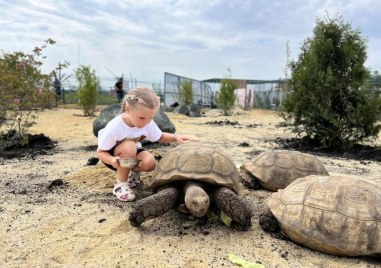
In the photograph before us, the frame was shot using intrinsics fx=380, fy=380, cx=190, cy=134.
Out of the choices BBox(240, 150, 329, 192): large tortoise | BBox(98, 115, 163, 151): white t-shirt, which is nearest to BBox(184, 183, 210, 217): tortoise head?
BBox(98, 115, 163, 151): white t-shirt

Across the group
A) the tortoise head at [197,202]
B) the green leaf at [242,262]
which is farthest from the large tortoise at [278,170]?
the green leaf at [242,262]

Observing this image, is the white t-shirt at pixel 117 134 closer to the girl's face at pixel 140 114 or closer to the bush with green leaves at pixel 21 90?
the girl's face at pixel 140 114

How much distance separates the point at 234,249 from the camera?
9.13 ft

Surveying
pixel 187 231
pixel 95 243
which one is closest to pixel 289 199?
pixel 187 231

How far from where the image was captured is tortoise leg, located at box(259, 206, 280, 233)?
3.02m

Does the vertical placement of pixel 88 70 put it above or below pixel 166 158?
above

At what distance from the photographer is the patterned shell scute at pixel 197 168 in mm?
3154

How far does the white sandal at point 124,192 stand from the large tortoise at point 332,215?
1424 millimetres

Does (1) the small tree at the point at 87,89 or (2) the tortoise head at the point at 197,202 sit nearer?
(2) the tortoise head at the point at 197,202

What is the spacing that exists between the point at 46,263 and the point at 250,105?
29463 mm

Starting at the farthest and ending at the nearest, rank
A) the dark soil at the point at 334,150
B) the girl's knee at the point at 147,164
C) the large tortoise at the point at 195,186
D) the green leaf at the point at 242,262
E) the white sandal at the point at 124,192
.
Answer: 1. the dark soil at the point at 334,150
2. the girl's knee at the point at 147,164
3. the white sandal at the point at 124,192
4. the large tortoise at the point at 195,186
5. the green leaf at the point at 242,262

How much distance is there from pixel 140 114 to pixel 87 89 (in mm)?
14780

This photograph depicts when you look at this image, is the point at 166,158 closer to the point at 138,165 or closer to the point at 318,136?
the point at 138,165

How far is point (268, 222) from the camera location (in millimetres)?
3021
